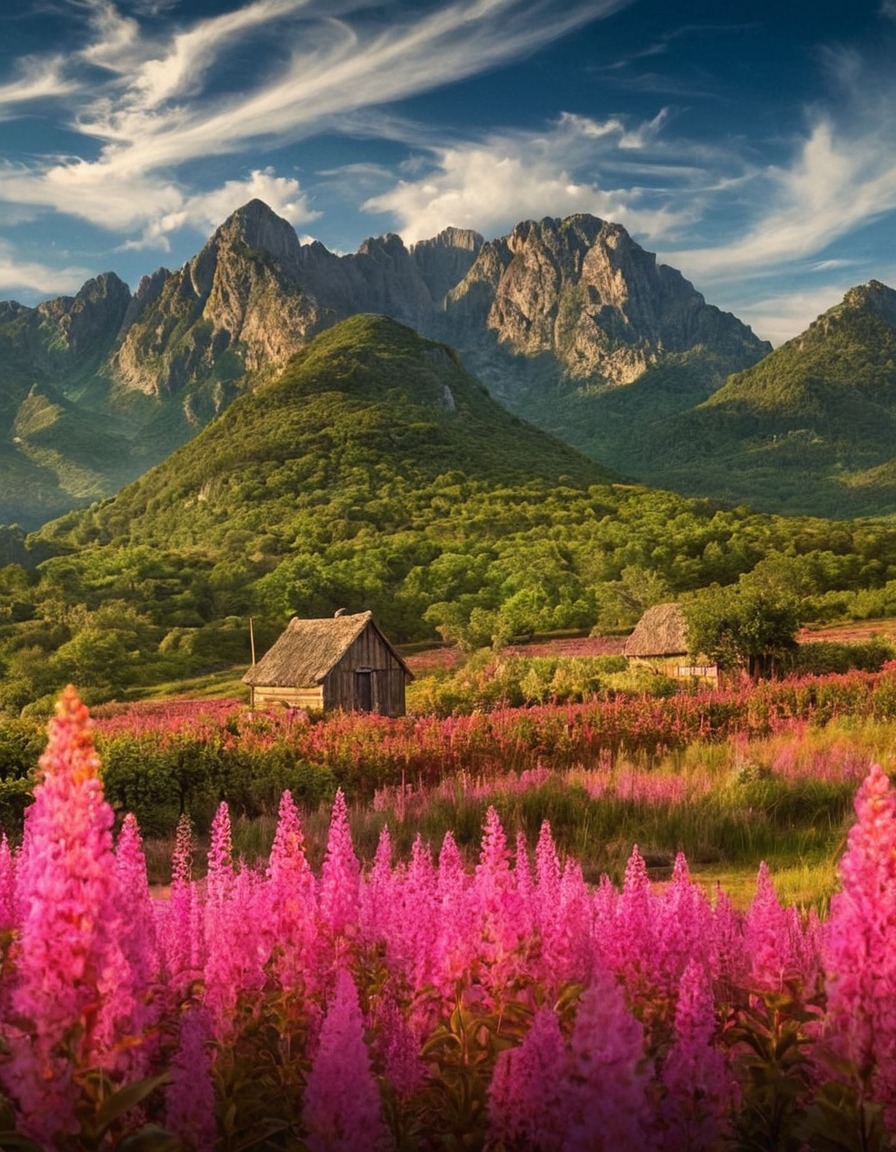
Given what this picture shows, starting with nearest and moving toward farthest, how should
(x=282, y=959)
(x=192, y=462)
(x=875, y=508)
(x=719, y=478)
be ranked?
(x=282, y=959) → (x=192, y=462) → (x=875, y=508) → (x=719, y=478)

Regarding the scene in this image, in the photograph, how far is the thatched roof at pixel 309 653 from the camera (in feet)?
114

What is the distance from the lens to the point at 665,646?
3912cm

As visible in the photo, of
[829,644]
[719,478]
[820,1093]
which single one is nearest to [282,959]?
[820,1093]

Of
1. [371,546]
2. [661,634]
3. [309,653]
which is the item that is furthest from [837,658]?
[371,546]

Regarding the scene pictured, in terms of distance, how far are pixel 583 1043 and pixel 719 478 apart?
193 metres

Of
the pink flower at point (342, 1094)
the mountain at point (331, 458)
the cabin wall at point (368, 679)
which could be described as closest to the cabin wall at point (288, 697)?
the cabin wall at point (368, 679)

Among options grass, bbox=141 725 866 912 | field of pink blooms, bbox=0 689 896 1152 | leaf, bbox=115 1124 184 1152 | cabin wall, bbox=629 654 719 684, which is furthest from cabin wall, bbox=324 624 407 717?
leaf, bbox=115 1124 184 1152

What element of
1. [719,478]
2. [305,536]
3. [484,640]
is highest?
[719,478]

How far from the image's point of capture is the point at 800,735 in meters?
16.0

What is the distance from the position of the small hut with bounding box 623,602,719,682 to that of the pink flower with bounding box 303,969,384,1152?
34.0 m

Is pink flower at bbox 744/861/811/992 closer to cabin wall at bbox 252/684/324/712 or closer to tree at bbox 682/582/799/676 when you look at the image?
tree at bbox 682/582/799/676

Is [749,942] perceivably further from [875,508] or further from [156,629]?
[875,508]

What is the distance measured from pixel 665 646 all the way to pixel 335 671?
42.1 ft

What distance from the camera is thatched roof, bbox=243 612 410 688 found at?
34.8 metres
